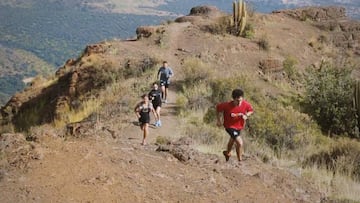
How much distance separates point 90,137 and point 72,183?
8.70 ft

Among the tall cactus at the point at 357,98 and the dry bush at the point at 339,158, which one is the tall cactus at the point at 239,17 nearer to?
the tall cactus at the point at 357,98

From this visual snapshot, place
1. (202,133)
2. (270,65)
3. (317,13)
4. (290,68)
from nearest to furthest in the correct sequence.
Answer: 1. (202,133)
2. (290,68)
3. (270,65)
4. (317,13)

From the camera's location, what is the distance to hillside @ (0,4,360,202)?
7691 millimetres

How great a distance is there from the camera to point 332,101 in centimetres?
1727

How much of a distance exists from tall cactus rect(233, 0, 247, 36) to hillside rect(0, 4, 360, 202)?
2.44 ft

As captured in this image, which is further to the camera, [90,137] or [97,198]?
[90,137]

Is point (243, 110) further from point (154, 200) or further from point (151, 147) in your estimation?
point (154, 200)

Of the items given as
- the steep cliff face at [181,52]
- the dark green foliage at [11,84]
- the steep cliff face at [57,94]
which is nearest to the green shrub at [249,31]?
the steep cliff face at [181,52]

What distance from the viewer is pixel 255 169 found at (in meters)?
9.69

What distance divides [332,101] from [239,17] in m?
10.9

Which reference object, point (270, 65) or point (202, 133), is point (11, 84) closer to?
point (270, 65)

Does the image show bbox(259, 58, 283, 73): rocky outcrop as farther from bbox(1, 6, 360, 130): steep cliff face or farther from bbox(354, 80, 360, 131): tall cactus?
bbox(354, 80, 360, 131): tall cactus

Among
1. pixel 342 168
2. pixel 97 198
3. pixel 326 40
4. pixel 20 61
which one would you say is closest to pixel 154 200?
pixel 97 198

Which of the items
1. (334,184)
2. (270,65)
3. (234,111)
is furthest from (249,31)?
(334,184)
